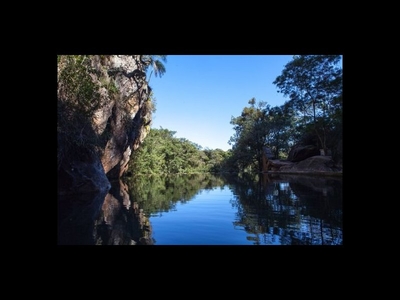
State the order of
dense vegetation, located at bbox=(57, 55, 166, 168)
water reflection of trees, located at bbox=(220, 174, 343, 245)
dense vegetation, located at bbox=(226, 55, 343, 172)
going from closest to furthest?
water reflection of trees, located at bbox=(220, 174, 343, 245) < dense vegetation, located at bbox=(57, 55, 166, 168) < dense vegetation, located at bbox=(226, 55, 343, 172)

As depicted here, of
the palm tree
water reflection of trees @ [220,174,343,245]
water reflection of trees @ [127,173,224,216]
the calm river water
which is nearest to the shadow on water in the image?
the calm river water

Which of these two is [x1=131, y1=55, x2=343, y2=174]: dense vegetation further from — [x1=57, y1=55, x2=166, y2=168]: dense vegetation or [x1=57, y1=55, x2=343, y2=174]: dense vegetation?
[x1=57, y1=55, x2=166, y2=168]: dense vegetation

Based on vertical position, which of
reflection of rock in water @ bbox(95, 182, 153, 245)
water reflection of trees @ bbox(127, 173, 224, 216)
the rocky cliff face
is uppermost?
the rocky cliff face

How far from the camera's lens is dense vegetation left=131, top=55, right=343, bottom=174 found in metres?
15.9

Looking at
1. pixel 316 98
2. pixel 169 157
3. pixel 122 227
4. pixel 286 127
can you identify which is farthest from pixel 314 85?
pixel 169 157

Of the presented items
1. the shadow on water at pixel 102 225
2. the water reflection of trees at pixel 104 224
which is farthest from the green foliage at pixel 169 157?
the shadow on water at pixel 102 225

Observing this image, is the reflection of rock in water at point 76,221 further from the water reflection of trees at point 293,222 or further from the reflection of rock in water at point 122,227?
the water reflection of trees at point 293,222

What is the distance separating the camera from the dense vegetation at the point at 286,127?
1594cm

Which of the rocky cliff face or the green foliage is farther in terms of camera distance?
the green foliage

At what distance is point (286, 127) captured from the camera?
24234 mm

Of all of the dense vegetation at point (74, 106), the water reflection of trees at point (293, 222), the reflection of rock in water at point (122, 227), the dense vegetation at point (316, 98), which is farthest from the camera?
the dense vegetation at point (316, 98)

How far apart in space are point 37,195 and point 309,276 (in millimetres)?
1985
